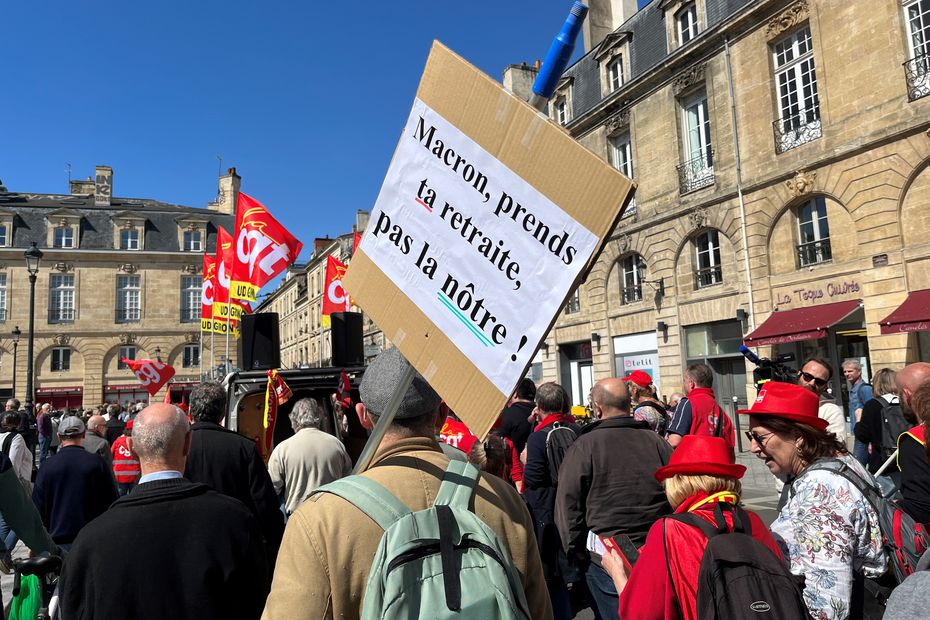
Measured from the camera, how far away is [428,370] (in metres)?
1.66

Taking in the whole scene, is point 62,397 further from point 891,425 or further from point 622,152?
point 891,425

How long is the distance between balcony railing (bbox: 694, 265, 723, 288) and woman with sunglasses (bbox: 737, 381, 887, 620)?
15.9 metres

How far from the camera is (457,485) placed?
1.63 meters

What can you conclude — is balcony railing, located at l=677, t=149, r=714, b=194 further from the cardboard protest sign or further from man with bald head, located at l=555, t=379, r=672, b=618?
the cardboard protest sign

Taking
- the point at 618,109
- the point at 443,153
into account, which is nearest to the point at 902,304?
the point at 618,109

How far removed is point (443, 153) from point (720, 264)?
17.2m

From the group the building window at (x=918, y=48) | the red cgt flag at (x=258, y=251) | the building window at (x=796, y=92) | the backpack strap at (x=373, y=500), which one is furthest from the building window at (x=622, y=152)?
the backpack strap at (x=373, y=500)

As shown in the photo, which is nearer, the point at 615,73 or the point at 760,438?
the point at 760,438

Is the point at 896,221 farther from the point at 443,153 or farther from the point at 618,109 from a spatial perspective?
the point at 443,153

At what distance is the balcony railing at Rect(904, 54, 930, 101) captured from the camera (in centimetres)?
1248

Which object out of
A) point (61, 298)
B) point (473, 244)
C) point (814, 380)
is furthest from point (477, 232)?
point (61, 298)

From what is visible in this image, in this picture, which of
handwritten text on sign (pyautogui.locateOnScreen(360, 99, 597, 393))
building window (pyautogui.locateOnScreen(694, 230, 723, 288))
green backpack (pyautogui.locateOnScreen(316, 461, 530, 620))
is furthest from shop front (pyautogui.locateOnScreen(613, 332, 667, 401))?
Result: green backpack (pyautogui.locateOnScreen(316, 461, 530, 620))

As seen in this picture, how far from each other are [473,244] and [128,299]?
47.4 m

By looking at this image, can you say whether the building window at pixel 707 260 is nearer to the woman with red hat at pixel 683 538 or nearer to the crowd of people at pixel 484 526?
the crowd of people at pixel 484 526
